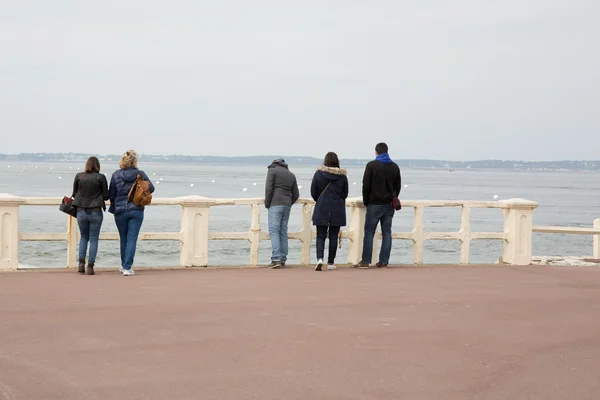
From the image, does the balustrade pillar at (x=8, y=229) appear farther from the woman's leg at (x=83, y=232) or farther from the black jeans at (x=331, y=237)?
the black jeans at (x=331, y=237)

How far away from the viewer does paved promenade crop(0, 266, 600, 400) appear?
618 cm

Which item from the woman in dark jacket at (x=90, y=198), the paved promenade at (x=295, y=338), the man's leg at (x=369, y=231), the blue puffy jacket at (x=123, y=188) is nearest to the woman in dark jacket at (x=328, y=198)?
the man's leg at (x=369, y=231)

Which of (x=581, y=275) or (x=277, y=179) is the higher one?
(x=277, y=179)

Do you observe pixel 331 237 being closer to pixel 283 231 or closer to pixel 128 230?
pixel 283 231

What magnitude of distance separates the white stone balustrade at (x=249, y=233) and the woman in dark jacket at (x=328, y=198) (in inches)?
13.8

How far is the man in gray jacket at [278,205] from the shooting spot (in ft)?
45.2

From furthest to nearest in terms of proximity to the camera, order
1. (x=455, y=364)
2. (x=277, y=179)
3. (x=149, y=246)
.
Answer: (x=149, y=246)
(x=277, y=179)
(x=455, y=364)

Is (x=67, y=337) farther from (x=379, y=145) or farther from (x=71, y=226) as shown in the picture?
(x=379, y=145)

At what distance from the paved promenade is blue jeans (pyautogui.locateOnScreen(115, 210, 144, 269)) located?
67 centimetres

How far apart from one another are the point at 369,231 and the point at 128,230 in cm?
359

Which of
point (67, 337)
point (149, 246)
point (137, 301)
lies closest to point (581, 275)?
point (137, 301)

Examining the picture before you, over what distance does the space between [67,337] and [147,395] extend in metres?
2.02

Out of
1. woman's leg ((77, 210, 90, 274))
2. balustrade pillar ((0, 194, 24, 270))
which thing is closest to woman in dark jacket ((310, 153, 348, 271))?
woman's leg ((77, 210, 90, 274))

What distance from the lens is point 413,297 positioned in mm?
10344
